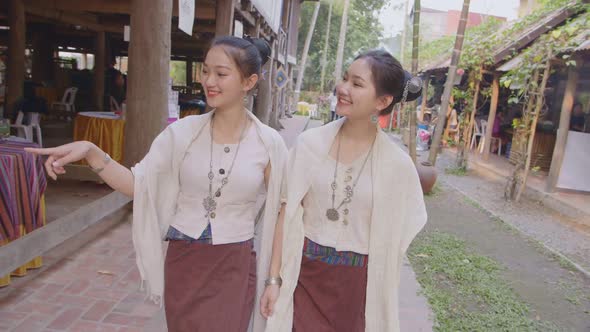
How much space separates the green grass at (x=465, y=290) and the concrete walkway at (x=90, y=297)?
0.70 ft

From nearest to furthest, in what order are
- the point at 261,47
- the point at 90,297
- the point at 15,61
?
the point at 261,47, the point at 90,297, the point at 15,61

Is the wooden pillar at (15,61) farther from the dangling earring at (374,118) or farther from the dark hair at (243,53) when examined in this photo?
the dangling earring at (374,118)

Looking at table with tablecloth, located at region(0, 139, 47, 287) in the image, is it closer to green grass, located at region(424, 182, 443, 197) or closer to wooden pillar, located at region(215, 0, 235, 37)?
wooden pillar, located at region(215, 0, 235, 37)

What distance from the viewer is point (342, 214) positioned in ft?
6.56

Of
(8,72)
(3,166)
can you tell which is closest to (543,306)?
(3,166)

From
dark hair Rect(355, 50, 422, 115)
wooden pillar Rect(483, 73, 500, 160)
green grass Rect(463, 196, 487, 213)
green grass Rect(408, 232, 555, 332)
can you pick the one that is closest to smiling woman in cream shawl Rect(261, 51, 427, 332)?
dark hair Rect(355, 50, 422, 115)

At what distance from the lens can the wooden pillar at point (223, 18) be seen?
6.50 m

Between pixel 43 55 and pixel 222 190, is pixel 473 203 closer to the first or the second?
pixel 222 190

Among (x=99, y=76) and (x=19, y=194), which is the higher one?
(x=99, y=76)

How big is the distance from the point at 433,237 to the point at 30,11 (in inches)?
317

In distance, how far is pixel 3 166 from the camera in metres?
3.33

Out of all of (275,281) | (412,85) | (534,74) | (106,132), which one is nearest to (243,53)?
(412,85)

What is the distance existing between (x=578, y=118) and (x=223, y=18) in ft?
30.5

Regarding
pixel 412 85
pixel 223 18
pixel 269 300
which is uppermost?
pixel 223 18
